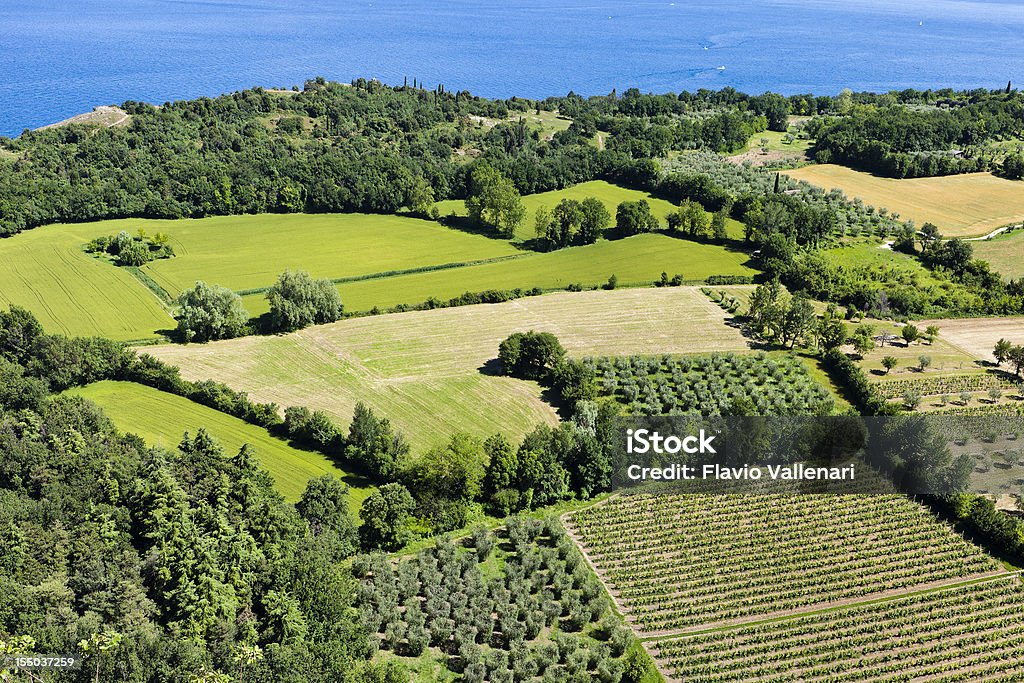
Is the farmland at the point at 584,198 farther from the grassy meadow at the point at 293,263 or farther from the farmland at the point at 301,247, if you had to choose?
the farmland at the point at 301,247

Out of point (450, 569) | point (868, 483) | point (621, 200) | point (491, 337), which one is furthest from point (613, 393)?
point (621, 200)

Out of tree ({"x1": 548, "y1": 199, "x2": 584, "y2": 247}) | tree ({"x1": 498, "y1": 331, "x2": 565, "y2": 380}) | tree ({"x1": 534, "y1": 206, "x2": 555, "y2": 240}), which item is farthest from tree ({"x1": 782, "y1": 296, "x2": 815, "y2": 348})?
tree ({"x1": 534, "y1": 206, "x2": 555, "y2": 240})

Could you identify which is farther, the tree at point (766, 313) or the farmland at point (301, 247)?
the farmland at point (301, 247)

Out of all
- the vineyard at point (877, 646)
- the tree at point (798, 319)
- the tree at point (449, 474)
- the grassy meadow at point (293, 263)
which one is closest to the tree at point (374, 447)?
the tree at point (449, 474)

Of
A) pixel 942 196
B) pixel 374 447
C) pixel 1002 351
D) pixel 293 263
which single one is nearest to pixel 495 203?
pixel 293 263

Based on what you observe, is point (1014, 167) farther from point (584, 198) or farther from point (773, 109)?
point (584, 198)

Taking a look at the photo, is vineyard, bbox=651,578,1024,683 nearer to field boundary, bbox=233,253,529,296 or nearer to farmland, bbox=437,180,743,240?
field boundary, bbox=233,253,529,296
